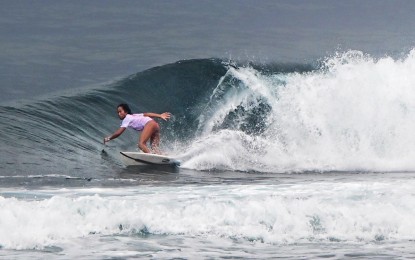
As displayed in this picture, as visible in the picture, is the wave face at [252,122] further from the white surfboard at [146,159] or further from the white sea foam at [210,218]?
the white sea foam at [210,218]

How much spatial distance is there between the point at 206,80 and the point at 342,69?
5.91 m

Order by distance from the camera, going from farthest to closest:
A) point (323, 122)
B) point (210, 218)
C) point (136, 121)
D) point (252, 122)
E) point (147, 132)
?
1. point (252, 122)
2. point (323, 122)
3. point (136, 121)
4. point (147, 132)
5. point (210, 218)

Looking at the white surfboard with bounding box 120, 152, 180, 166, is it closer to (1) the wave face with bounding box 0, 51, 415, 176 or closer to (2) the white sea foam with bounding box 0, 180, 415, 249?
(1) the wave face with bounding box 0, 51, 415, 176

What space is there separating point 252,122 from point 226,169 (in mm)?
4788

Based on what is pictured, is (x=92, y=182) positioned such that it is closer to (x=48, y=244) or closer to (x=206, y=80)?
(x=48, y=244)

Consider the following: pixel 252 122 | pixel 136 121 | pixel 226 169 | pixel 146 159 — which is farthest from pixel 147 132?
pixel 252 122

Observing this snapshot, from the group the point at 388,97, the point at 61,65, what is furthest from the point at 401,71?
the point at 61,65

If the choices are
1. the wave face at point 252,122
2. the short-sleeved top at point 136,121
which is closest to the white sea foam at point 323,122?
the wave face at point 252,122

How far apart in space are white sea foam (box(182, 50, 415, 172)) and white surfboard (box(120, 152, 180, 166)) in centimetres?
47

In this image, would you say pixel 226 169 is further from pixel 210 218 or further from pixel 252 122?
pixel 210 218

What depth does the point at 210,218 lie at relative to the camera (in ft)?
38.4

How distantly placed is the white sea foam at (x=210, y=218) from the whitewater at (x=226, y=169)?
25 millimetres

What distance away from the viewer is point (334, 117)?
72.1 ft

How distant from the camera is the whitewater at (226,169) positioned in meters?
10.8
